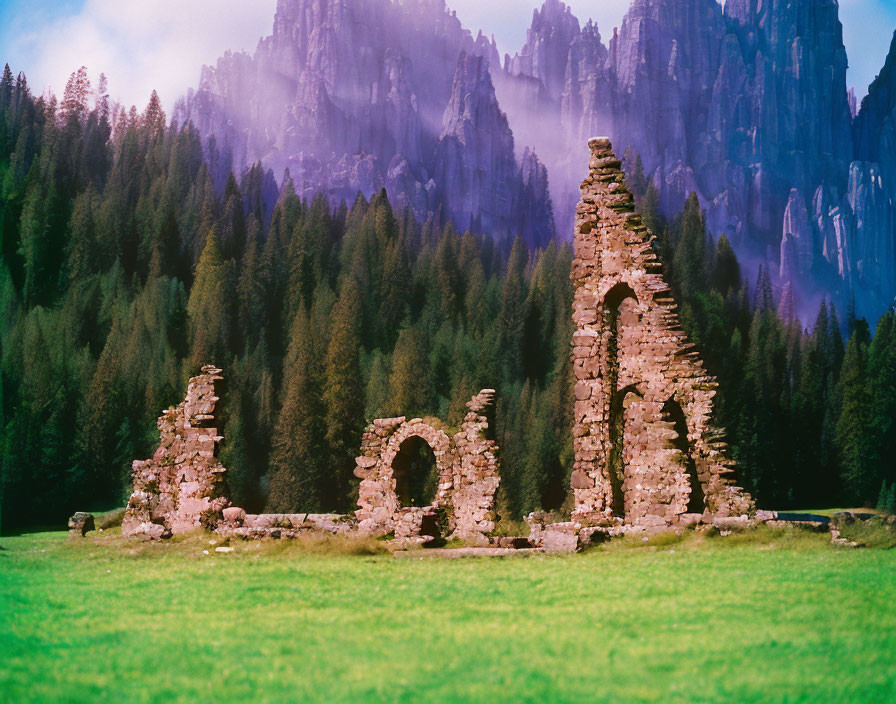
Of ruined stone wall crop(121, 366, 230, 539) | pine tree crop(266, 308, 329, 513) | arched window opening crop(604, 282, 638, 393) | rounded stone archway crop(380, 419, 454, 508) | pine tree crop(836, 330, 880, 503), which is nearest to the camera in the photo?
arched window opening crop(604, 282, 638, 393)

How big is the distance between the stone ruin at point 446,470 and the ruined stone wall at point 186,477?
3.14m

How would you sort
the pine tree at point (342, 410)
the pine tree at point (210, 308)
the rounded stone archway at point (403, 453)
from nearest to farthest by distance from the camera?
the rounded stone archway at point (403, 453), the pine tree at point (342, 410), the pine tree at point (210, 308)

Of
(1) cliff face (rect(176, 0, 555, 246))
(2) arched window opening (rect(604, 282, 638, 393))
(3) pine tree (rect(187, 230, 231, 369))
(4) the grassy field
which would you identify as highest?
(1) cliff face (rect(176, 0, 555, 246))

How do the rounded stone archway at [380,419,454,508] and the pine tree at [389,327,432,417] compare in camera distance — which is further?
the pine tree at [389,327,432,417]

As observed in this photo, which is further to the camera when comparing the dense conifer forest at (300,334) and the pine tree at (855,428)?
the dense conifer forest at (300,334)

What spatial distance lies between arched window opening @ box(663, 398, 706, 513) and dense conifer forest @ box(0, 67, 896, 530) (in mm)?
11315

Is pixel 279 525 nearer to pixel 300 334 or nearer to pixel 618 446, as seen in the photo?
pixel 618 446

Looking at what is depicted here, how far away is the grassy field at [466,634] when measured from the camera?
7.61 meters

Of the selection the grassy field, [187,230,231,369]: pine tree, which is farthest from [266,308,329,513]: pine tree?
the grassy field

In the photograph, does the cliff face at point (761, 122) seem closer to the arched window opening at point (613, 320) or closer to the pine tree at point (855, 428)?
the pine tree at point (855, 428)

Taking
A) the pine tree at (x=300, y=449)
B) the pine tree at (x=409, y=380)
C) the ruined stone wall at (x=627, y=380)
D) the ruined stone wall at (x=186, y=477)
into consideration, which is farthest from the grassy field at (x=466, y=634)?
the pine tree at (x=409, y=380)

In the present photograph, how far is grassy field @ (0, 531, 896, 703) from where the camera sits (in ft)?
25.0

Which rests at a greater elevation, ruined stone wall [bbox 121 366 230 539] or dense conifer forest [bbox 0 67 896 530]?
dense conifer forest [bbox 0 67 896 530]

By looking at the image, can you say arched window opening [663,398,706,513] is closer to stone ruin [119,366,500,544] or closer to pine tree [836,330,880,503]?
stone ruin [119,366,500,544]
